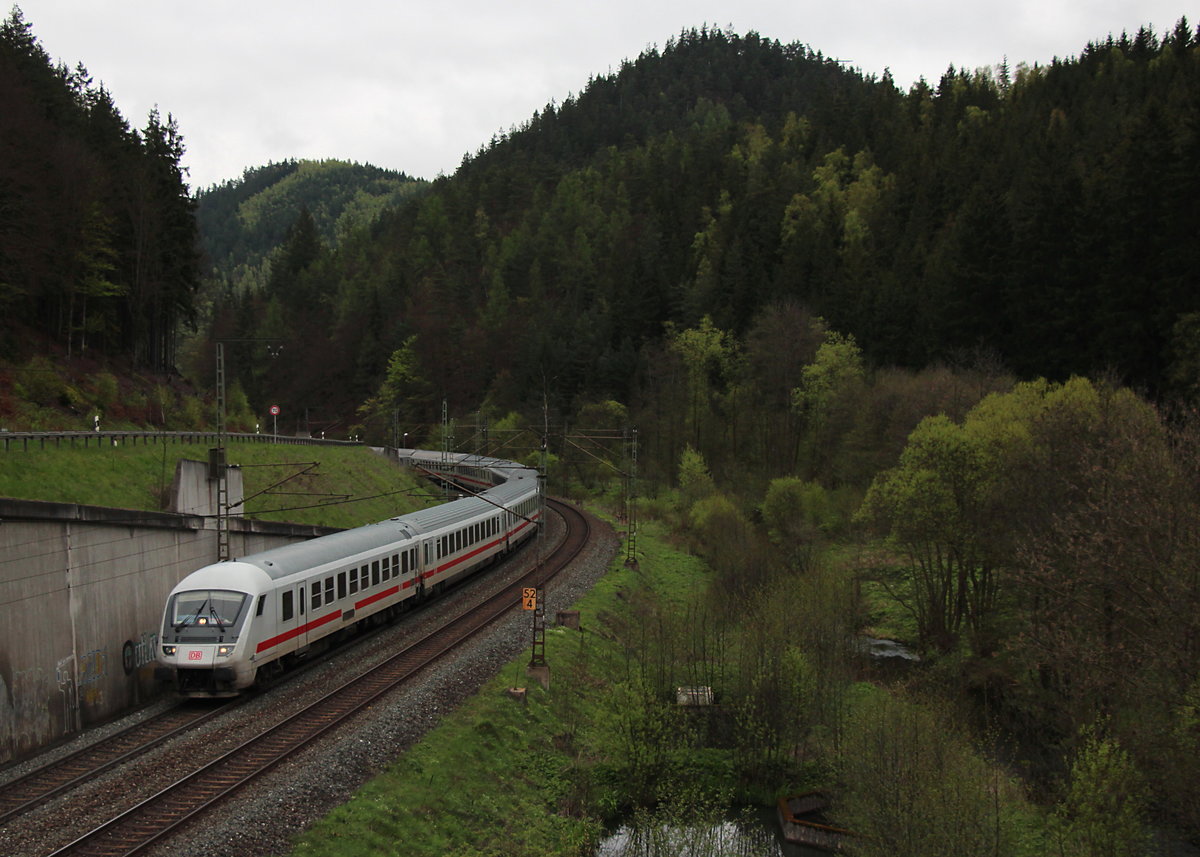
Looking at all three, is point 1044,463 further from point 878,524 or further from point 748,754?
point 748,754

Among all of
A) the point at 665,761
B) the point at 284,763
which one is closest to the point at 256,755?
the point at 284,763

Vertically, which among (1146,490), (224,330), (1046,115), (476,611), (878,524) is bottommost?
(476,611)

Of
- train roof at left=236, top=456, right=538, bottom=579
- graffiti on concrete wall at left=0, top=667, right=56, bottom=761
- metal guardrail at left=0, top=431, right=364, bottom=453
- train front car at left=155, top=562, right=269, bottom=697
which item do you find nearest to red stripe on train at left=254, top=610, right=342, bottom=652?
train front car at left=155, top=562, right=269, bottom=697

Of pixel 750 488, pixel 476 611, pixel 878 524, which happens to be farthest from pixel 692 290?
pixel 476 611

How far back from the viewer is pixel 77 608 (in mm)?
19562

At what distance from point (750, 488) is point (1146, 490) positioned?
36.7 m

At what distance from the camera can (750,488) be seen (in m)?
57.7

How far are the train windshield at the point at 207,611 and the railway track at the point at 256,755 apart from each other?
8.64 feet

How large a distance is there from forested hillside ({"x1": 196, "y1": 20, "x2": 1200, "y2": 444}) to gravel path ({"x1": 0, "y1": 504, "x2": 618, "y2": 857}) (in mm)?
33614

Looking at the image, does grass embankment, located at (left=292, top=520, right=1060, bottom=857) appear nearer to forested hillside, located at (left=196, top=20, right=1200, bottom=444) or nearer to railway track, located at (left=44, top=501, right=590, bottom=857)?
railway track, located at (left=44, top=501, right=590, bottom=857)

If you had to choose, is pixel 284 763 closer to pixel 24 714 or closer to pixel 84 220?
pixel 24 714

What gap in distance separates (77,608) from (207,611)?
108 inches

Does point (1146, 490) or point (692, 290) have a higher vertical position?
point (692, 290)

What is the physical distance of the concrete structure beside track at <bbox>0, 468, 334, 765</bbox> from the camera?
17.6 metres
